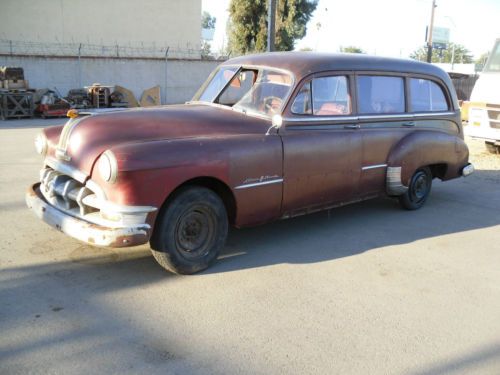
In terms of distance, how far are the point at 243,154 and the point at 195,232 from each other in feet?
2.61

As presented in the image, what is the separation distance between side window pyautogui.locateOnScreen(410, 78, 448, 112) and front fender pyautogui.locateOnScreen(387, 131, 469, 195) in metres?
0.35

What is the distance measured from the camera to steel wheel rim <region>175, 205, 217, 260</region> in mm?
4191

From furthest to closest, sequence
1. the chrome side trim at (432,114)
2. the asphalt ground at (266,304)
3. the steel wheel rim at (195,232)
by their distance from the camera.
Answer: the chrome side trim at (432,114), the steel wheel rim at (195,232), the asphalt ground at (266,304)

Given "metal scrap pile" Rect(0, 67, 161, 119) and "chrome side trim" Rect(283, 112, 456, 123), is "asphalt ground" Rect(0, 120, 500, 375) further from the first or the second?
"metal scrap pile" Rect(0, 67, 161, 119)

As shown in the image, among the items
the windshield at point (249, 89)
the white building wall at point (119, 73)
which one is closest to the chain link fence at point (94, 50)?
the white building wall at point (119, 73)

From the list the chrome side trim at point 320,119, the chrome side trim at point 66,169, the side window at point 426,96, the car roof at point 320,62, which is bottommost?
the chrome side trim at point 66,169

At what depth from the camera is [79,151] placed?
419cm

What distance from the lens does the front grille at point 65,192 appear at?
408 cm

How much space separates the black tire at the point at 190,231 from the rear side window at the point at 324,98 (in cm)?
137

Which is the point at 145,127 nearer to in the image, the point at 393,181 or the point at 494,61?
the point at 393,181

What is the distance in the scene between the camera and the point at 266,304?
384 cm

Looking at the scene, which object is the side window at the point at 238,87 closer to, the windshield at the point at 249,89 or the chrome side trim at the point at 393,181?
the windshield at the point at 249,89

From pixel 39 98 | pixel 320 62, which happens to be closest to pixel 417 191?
pixel 320 62

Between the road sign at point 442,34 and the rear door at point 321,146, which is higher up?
the road sign at point 442,34
